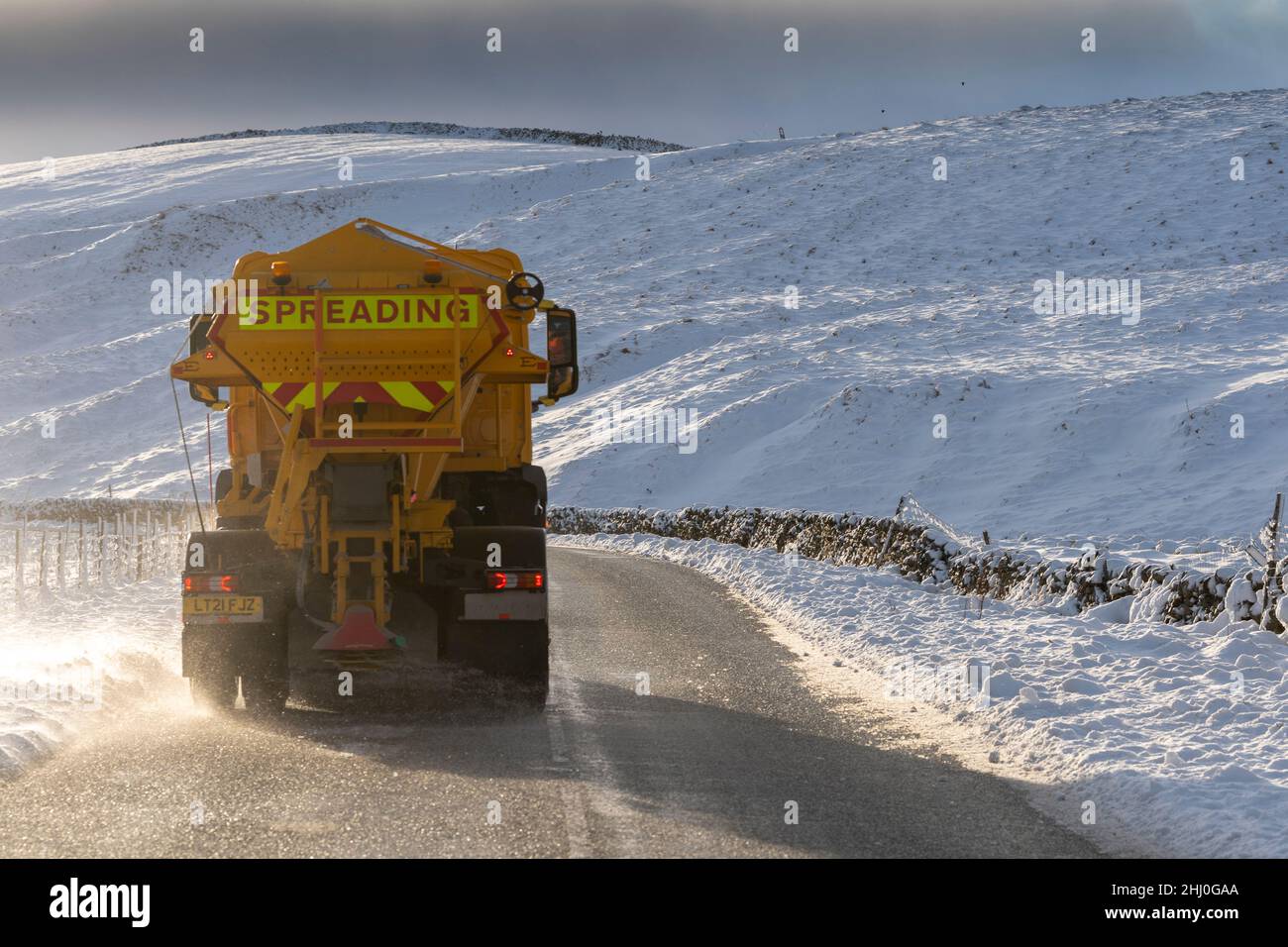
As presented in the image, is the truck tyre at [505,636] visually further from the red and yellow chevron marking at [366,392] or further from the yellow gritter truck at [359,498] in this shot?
the red and yellow chevron marking at [366,392]

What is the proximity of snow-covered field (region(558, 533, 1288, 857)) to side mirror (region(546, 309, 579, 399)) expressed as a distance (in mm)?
3707

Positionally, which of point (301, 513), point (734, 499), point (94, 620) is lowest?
point (734, 499)

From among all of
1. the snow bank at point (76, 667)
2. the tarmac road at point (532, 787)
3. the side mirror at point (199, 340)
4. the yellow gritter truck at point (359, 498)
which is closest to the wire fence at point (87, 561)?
the snow bank at point (76, 667)

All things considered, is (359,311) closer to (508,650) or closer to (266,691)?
(508,650)

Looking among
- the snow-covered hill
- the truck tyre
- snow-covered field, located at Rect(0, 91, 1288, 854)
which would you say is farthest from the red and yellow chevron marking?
the snow-covered hill

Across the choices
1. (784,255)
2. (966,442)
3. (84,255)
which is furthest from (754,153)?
(966,442)

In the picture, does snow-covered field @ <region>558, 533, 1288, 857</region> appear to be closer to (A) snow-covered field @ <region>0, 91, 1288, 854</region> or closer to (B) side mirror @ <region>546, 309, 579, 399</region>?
(A) snow-covered field @ <region>0, 91, 1288, 854</region>

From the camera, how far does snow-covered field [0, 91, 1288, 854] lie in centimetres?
1135

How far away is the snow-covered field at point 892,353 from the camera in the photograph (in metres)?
11.4

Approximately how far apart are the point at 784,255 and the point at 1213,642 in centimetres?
5518

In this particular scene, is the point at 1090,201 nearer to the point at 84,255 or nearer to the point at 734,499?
the point at 734,499

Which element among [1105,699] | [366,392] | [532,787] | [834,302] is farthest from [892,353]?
[532,787]

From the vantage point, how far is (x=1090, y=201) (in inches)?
2532

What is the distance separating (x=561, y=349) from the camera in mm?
Answer: 12164
